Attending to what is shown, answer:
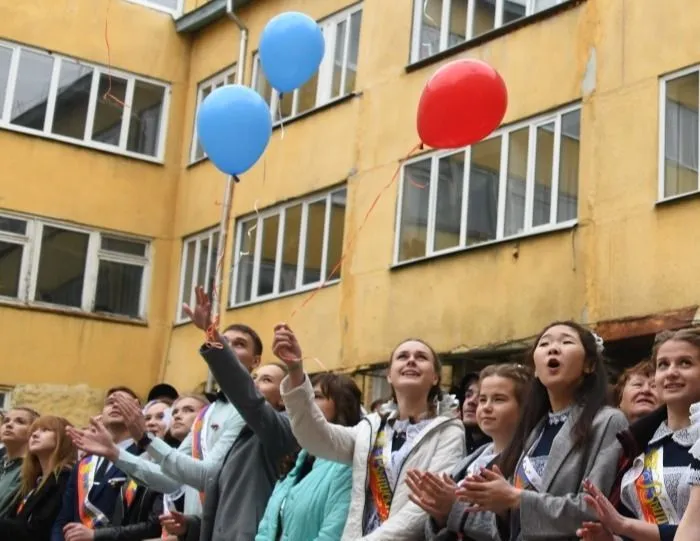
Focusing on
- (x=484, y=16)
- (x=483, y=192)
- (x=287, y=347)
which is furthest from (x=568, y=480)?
(x=484, y=16)

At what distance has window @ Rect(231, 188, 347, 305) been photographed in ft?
52.9

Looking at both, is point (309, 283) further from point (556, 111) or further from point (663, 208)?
point (663, 208)

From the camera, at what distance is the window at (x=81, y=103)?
18.5 meters

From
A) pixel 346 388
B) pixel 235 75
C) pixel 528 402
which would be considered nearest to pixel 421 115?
pixel 346 388

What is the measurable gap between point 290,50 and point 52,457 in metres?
3.58

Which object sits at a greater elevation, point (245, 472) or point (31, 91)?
point (31, 91)

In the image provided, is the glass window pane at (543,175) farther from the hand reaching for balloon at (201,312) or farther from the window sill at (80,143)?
the window sill at (80,143)

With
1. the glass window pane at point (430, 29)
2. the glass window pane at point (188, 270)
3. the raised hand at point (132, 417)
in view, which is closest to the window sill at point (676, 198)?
the glass window pane at point (430, 29)

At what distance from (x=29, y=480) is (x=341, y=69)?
924 centimetres

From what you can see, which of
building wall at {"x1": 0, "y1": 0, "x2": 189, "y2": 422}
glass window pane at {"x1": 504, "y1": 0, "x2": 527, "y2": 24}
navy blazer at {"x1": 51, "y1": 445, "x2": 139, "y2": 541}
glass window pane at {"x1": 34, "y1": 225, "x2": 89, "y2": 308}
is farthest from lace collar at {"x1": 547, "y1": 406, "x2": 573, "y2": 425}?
glass window pane at {"x1": 34, "y1": 225, "x2": 89, "y2": 308}

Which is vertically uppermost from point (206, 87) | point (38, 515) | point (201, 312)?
point (206, 87)

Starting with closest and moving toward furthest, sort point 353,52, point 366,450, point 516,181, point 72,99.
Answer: point 366,450
point 516,181
point 353,52
point 72,99

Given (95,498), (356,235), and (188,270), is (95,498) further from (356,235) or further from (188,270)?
(188,270)

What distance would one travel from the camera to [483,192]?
13.8m
